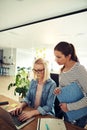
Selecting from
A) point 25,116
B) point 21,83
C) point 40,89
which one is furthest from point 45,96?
point 21,83

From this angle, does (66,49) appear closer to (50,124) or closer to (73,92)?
(73,92)

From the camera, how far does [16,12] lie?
3162 mm

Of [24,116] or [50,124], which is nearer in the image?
[50,124]

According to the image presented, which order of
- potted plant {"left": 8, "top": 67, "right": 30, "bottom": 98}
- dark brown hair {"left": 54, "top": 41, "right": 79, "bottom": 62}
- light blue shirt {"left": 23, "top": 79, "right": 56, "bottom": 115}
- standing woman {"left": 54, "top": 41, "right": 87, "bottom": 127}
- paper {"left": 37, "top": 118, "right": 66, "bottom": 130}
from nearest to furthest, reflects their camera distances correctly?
paper {"left": 37, "top": 118, "right": 66, "bottom": 130}, standing woman {"left": 54, "top": 41, "right": 87, "bottom": 127}, dark brown hair {"left": 54, "top": 41, "right": 79, "bottom": 62}, light blue shirt {"left": 23, "top": 79, "right": 56, "bottom": 115}, potted plant {"left": 8, "top": 67, "right": 30, "bottom": 98}

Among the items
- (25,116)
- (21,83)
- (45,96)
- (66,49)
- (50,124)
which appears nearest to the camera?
(50,124)

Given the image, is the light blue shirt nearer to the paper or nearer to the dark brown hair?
the paper

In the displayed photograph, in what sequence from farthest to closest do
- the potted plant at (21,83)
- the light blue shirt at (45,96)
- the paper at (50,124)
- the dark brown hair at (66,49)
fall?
→ 1. the potted plant at (21,83)
2. the light blue shirt at (45,96)
3. the dark brown hair at (66,49)
4. the paper at (50,124)

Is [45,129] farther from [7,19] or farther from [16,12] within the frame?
[7,19]

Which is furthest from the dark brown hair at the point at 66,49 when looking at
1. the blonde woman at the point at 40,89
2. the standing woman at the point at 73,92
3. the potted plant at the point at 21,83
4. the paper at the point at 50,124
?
the potted plant at the point at 21,83

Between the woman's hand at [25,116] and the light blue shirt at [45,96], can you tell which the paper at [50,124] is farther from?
the light blue shirt at [45,96]

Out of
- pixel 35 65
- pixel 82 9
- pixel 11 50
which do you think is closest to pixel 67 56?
pixel 35 65

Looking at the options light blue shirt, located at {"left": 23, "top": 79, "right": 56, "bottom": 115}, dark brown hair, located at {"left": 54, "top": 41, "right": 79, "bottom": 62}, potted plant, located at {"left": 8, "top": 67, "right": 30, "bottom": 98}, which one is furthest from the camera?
potted plant, located at {"left": 8, "top": 67, "right": 30, "bottom": 98}

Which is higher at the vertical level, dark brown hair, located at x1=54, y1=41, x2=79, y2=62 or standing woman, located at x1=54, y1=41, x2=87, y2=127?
dark brown hair, located at x1=54, y1=41, x2=79, y2=62

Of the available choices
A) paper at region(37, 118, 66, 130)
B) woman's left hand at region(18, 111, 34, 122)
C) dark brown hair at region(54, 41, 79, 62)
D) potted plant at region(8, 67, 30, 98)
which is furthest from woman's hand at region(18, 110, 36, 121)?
potted plant at region(8, 67, 30, 98)
